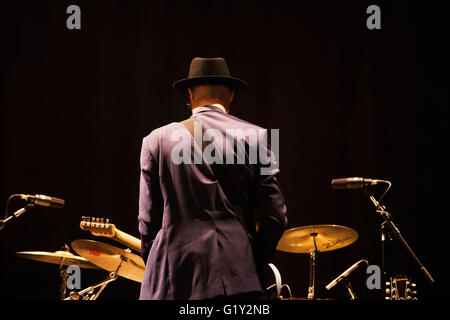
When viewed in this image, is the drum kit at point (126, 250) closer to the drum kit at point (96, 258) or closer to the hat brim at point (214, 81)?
the drum kit at point (96, 258)

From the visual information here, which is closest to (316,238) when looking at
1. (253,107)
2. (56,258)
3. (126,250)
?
(253,107)

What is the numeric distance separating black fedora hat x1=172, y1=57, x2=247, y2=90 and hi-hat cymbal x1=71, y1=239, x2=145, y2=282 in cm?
164

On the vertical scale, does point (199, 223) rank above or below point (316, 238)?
above

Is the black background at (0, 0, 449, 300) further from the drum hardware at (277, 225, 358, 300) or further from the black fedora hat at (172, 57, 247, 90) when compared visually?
the black fedora hat at (172, 57, 247, 90)

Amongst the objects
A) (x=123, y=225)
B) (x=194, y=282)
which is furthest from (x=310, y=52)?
(x=194, y=282)

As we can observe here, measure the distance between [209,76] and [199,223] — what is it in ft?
2.02

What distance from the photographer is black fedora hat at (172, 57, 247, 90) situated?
7.14 ft

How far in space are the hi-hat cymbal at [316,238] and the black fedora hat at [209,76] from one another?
181 centimetres

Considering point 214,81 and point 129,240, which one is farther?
point 129,240

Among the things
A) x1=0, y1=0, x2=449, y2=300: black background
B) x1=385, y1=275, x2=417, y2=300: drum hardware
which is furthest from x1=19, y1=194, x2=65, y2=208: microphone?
x1=385, y1=275, x2=417, y2=300: drum hardware

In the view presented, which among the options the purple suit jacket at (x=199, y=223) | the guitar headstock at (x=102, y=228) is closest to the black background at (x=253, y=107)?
the guitar headstock at (x=102, y=228)

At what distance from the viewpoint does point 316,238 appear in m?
3.96

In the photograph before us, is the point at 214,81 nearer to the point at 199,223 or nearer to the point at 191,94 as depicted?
the point at 191,94
